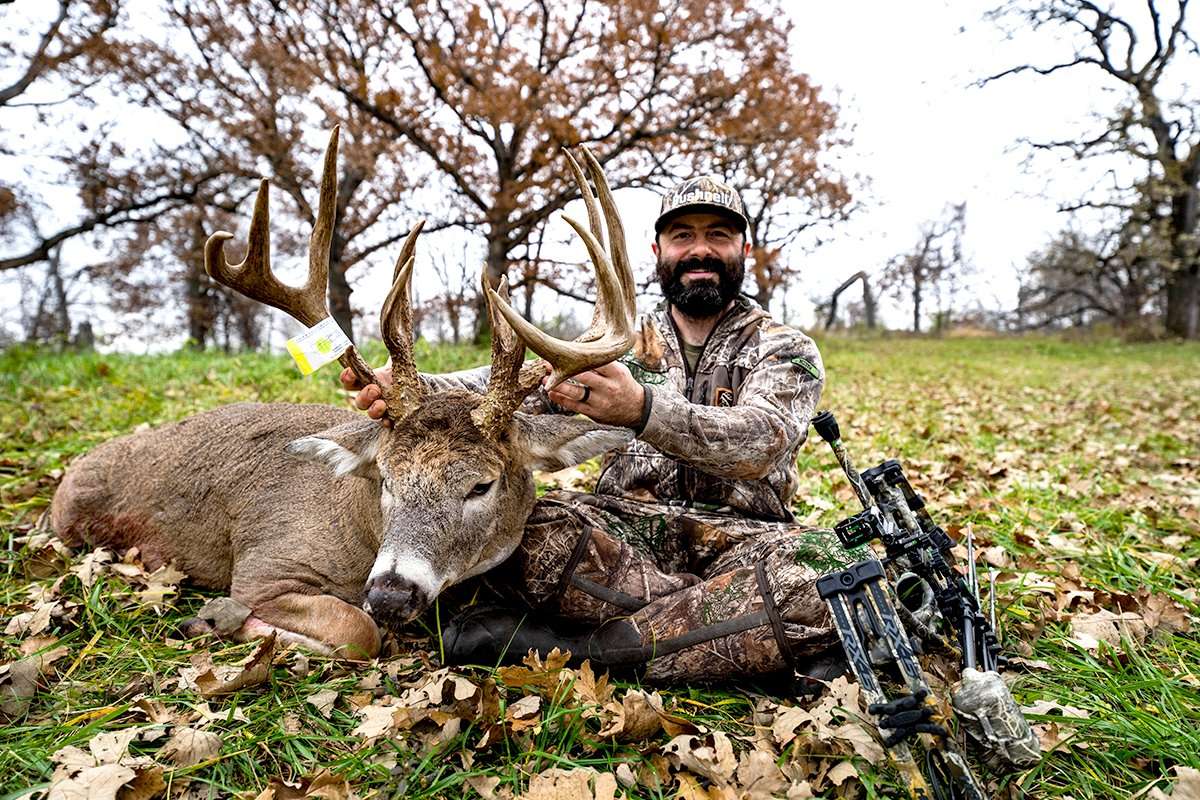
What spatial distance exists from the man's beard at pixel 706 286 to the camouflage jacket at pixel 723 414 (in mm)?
114

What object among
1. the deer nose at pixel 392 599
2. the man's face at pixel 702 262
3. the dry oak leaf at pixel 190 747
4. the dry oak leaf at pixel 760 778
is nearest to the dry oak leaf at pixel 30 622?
the dry oak leaf at pixel 190 747

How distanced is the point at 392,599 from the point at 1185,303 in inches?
1429

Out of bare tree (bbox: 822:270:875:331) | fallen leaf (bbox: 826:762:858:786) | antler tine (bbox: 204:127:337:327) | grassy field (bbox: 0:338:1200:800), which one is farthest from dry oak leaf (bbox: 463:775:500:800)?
bare tree (bbox: 822:270:875:331)

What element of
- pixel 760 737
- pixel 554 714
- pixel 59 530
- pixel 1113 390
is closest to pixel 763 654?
pixel 760 737

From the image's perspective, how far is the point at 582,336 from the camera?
324 cm

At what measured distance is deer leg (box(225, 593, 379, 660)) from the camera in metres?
3.21

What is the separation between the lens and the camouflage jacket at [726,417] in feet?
10.2

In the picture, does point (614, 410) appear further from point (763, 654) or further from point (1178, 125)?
point (1178, 125)

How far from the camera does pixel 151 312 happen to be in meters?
34.0

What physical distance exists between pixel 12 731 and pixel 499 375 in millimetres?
2257

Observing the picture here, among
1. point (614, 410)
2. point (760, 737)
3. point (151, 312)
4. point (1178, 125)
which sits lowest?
point (760, 737)

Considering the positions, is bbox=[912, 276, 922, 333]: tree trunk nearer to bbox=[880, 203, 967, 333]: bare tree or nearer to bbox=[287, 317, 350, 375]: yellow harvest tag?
bbox=[880, 203, 967, 333]: bare tree

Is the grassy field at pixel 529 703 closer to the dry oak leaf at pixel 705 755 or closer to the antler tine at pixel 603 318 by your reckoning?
the dry oak leaf at pixel 705 755

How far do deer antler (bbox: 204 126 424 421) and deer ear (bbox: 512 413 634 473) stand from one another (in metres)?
0.56
